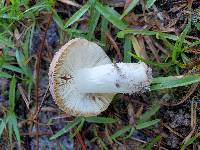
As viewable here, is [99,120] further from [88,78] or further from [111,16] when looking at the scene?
[111,16]

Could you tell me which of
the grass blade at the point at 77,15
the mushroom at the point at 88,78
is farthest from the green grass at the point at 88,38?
the mushroom at the point at 88,78

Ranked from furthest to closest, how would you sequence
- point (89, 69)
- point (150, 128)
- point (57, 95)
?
point (150, 128) → point (89, 69) → point (57, 95)

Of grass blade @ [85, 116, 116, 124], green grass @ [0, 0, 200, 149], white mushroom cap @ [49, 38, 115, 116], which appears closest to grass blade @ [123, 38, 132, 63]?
green grass @ [0, 0, 200, 149]

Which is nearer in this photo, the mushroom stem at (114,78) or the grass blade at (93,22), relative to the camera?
the mushroom stem at (114,78)

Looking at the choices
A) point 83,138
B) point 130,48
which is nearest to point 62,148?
point 83,138

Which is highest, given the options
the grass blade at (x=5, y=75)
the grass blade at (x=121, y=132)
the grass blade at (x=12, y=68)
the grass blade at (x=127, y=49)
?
the grass blade at (x=127, y=49)

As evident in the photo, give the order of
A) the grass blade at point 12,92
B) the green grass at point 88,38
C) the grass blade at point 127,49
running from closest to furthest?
the green grass at point 88,38
the grass blade at point 127,49
the grass blade at point 12,92

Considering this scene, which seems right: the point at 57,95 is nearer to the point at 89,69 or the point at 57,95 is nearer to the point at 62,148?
the point at 89,69

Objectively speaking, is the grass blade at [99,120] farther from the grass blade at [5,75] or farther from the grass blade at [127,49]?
the grass blade at [5,75]
